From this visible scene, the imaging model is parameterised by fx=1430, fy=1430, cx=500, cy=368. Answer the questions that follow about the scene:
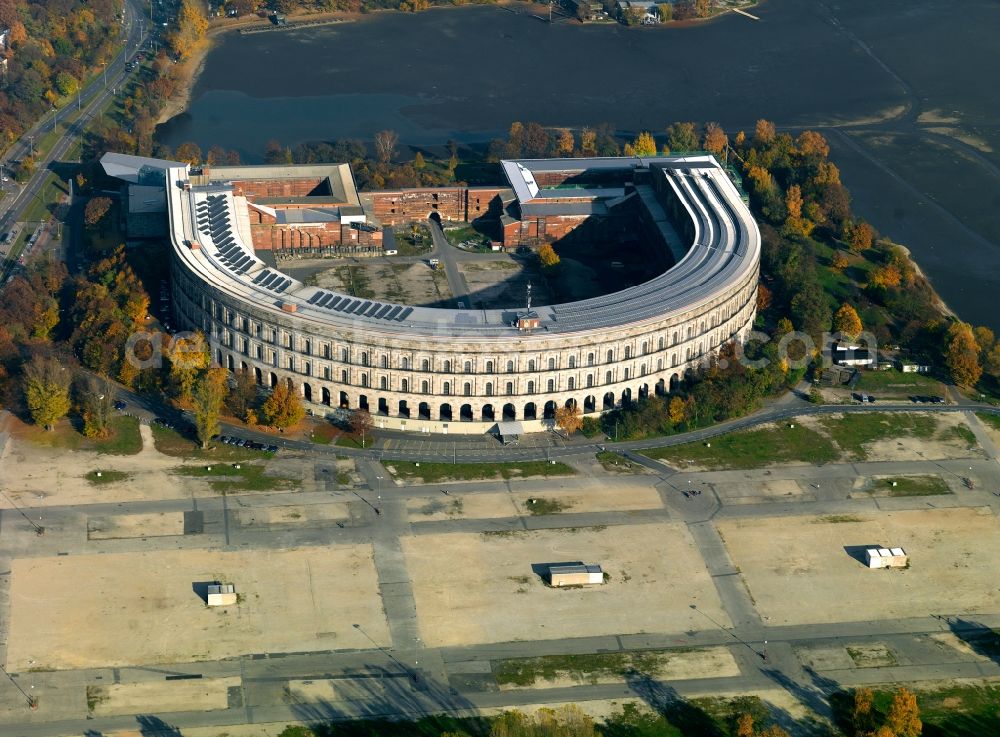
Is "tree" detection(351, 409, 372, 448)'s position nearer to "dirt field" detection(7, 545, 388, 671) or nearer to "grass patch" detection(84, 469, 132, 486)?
A: "dirt field" detection(7, 545, 388, 671)

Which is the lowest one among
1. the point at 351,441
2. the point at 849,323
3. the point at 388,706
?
the point at 351,441

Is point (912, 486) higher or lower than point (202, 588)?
higher

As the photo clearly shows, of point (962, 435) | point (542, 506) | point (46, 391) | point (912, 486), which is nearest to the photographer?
point (542, 506)

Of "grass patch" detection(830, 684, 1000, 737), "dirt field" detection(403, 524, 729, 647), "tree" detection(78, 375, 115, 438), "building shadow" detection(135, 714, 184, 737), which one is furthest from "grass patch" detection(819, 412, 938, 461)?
"building shadow" detection(135, 714, 184, 737)

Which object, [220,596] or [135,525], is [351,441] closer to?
[135,525]

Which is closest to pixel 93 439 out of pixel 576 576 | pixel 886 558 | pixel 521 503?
pixel 521 503

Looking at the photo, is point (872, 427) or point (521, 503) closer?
point (521, 503)
